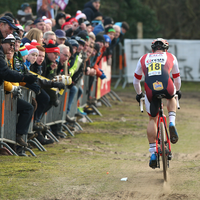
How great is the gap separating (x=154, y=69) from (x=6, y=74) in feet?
8.09

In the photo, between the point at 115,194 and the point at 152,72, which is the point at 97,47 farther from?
the point at 115,194

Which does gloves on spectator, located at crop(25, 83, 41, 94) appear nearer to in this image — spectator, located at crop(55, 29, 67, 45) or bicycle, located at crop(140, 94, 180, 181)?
bicycle, located at crop(140, 94, 180, 181)

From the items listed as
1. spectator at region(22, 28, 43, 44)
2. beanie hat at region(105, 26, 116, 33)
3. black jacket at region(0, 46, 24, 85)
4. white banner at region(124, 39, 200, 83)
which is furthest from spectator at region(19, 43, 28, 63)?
white banner at region(124, 39, 200, 83)

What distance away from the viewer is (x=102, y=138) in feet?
39.0

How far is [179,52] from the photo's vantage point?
80.8 ft

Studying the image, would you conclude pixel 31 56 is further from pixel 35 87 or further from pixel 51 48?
pixel 51 48

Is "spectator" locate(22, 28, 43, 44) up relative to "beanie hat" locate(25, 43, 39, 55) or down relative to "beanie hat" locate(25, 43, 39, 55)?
up

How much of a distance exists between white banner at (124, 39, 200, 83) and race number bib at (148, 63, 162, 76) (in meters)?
17.2

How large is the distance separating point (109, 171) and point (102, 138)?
441cm

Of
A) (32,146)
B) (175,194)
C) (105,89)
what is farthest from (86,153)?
(105,89)

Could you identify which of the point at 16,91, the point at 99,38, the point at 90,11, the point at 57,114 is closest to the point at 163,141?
the point at 16,91

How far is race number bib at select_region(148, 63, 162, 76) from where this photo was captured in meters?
6.97

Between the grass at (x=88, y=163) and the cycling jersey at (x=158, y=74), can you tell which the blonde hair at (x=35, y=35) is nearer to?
the grass at (x=88, y=163)

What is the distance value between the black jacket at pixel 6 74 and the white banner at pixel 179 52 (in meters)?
16.9
